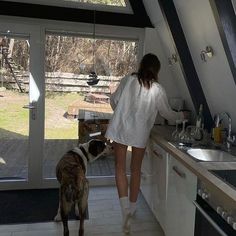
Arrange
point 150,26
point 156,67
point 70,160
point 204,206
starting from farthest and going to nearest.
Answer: point 150,26
point 70,160
point 156,67
point 204,206

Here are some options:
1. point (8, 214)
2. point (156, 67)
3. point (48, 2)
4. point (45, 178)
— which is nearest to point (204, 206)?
point (156, 67)

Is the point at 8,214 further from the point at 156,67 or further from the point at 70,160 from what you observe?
the point at 156,67

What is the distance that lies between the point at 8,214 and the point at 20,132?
0.97m

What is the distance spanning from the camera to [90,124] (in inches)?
147

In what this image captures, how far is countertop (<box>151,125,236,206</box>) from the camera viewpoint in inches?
55.6

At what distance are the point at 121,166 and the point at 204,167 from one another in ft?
3.57

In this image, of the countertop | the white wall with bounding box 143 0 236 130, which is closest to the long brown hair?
the white wall with bounding box 143 0 236 130

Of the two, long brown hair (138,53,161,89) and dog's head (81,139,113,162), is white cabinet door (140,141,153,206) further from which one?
long brown hair (138,53,161,89)

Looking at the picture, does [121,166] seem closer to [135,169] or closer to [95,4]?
[135,169]

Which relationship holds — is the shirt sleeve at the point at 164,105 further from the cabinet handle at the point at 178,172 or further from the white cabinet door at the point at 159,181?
the cabinet handle at the point at 178,172

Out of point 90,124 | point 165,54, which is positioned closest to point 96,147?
point 90,124

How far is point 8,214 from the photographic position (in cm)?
294

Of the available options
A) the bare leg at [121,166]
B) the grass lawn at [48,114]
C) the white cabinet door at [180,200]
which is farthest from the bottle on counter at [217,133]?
the grass lawn at [48,114]

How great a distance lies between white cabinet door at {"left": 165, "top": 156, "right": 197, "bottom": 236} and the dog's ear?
964 mm
